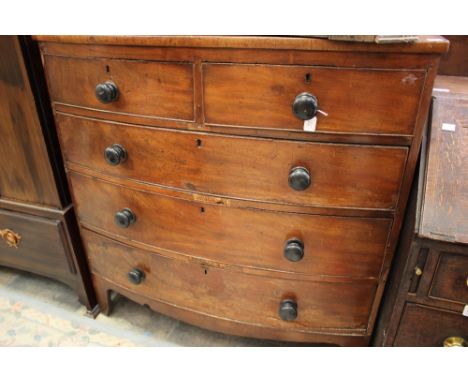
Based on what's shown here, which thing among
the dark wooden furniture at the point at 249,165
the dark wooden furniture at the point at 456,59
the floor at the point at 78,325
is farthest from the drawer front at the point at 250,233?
the dark wooden furniture at the point at 456,59

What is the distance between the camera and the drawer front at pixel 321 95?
26.3 inches

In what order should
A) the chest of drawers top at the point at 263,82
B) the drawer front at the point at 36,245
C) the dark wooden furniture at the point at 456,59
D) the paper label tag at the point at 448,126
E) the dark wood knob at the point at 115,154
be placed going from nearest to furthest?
the chest of drawers top at the point at 263,82
the paper label tag at the point at 448,126
the dark wood knob at the point at 115,154
the dark wooden furniture at the point at 456,59
the drawer front at the point at 36,245

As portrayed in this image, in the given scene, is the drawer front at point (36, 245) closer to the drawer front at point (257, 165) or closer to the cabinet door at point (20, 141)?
the cabinet door at point (20, 141)

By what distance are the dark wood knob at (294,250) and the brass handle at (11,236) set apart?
3.29 ft

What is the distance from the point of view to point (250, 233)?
0.89 metres

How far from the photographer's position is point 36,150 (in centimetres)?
106

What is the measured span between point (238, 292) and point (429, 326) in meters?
0.48

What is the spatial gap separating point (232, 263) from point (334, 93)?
0.51 metres

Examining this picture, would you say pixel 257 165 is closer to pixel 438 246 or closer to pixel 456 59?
pixel 438 246

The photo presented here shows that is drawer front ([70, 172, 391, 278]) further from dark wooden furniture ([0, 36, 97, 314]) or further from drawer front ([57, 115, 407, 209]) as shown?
dark wooden furniture ([0, 36, 97, 314])

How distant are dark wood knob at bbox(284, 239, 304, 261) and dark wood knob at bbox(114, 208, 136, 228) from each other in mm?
439
